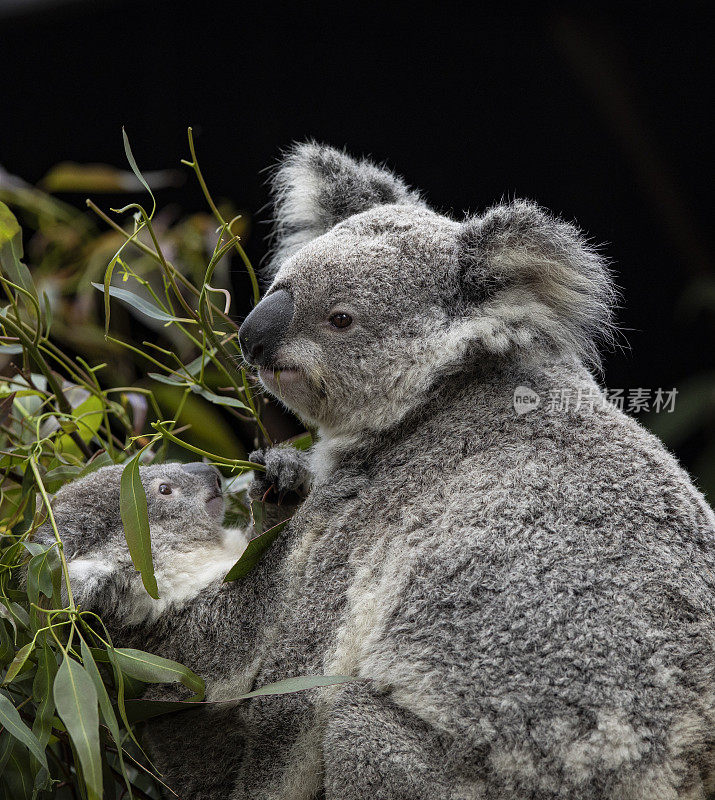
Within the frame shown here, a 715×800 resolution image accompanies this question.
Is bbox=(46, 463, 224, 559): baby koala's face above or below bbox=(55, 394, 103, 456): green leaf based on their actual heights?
below

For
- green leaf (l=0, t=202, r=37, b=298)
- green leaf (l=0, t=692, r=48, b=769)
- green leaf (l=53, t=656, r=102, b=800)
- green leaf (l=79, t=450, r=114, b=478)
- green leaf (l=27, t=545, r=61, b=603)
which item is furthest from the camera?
green leaf (l=79, t=450, r=114, b=478)

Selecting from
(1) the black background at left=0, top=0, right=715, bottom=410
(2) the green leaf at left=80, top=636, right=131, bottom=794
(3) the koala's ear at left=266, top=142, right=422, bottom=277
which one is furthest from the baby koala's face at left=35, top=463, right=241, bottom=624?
(1) the black background at left=0, top=0, right=715, bottom=410

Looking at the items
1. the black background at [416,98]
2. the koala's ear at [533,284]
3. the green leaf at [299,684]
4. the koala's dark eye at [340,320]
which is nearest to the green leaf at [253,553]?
the green leaf at [299,684]

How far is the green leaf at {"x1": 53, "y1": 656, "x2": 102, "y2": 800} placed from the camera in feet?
3.61

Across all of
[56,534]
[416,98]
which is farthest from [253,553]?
[416,98]

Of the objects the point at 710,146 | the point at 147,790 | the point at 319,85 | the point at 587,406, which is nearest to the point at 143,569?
the point at 147,790

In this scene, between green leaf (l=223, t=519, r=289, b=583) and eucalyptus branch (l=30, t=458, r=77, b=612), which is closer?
eucalyptus branch (l=30, t=458, r=77, b=612)

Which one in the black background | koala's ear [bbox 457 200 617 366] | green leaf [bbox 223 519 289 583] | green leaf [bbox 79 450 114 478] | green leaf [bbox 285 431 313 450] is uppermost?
the black background

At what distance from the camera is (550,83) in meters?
3.72

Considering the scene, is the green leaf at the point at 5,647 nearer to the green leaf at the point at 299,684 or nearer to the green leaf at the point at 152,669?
the green leaf at the point at 152,669

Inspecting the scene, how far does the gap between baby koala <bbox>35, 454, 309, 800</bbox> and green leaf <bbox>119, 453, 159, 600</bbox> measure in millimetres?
171

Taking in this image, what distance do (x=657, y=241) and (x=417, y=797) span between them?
3278 millimetres

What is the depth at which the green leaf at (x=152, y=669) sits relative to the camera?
1323 millimetres

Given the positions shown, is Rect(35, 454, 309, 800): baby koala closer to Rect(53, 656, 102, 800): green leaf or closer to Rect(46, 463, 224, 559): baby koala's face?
Rect(46, 463, 224, 559): baby koala's face
